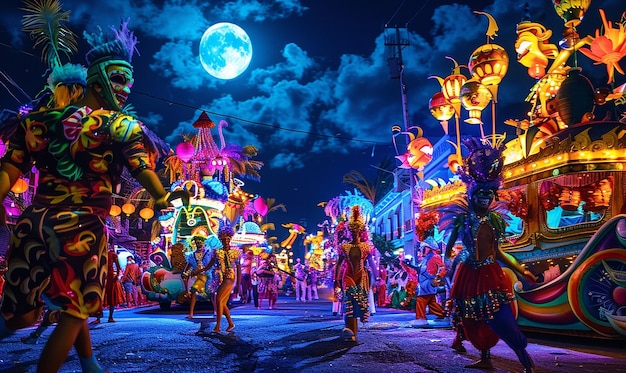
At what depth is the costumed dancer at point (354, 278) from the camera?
930 cm

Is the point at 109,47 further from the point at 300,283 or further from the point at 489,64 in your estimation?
the point at 300,283

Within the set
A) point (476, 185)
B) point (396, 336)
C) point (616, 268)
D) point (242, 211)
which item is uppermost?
point (242, 211)

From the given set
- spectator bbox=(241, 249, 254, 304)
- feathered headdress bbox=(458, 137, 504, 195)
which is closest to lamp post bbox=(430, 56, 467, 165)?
feathered headdress bbox=(458, 137, 504, 195)

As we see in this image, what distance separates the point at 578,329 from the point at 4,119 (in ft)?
27.6

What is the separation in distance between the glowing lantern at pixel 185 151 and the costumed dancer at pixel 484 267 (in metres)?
17.7

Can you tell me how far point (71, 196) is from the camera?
369 cm

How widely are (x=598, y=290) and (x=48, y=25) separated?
322 inches

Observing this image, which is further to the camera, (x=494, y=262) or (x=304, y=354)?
(x=304, y=354)

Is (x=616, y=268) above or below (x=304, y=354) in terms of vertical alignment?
above

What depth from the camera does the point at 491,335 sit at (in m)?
6.06

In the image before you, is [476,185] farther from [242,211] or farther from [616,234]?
[242,211]

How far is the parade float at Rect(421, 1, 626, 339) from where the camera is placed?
26.8 feet

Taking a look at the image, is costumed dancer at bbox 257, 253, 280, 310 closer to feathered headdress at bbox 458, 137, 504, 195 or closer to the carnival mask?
feathered headdress at bbox 458, 137, 504, 195

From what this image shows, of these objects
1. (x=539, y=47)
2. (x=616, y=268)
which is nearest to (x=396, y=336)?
(x=616, y=268)
